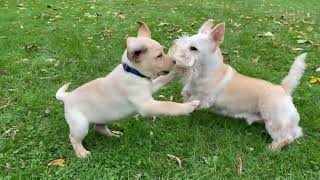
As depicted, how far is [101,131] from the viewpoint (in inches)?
192

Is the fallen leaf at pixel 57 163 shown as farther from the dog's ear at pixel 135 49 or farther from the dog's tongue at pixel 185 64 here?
the dog's tongue at pixel 185 64

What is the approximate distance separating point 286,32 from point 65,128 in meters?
5.45

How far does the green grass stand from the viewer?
4.29m

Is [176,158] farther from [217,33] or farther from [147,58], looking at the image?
[217,33]

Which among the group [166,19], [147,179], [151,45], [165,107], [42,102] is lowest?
[166,19]

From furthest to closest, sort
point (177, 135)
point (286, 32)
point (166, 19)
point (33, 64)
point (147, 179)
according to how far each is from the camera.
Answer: point (166, 19) → point (286, 32) → point (33, 64) → point (177, 135) → point (147, 179)

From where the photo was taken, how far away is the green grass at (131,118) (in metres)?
4.29

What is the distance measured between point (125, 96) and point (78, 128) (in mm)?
512

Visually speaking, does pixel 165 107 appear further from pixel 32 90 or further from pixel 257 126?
pixel 32 90

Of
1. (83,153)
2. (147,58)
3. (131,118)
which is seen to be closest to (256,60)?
(131,118)

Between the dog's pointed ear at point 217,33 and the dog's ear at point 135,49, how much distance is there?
95 centimetres

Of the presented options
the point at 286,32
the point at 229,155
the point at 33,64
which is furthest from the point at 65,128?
the point at 286,32

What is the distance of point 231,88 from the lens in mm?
4949

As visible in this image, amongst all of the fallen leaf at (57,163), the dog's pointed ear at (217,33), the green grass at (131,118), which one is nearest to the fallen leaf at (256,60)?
the green grass at (131,118)
